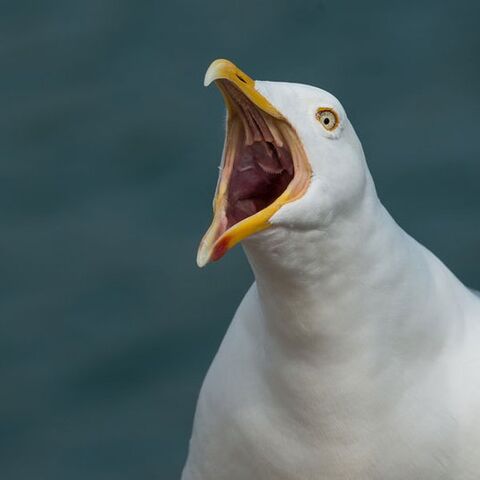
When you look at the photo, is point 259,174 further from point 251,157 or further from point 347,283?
point 347,283

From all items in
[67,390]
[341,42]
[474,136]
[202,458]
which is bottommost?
[202,458]

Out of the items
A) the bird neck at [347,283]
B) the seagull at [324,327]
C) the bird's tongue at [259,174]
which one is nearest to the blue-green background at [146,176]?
the seagull at [324,327]

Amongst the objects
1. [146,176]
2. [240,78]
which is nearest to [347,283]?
[240,78]

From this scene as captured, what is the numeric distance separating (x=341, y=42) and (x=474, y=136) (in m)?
0.66

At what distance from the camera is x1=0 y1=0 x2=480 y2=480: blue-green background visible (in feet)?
21.9

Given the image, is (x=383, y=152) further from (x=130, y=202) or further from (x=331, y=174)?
(x=331, y=174)

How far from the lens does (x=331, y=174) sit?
4.43 m

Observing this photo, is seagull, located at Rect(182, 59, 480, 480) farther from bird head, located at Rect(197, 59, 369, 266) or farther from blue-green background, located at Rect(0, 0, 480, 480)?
blue-green background, located at Rect(0, 0, 480, 480)

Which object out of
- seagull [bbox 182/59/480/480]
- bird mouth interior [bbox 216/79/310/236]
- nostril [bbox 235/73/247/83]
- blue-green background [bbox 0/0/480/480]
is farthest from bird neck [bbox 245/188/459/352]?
blue-green background [bbox 0/0/480/480]

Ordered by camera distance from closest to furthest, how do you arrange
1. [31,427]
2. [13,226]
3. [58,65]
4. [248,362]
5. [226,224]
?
[226,224] → [248,362] → [31,427] → [13,226] → [58,65]

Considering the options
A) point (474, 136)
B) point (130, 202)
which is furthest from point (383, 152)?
point (130, 202)

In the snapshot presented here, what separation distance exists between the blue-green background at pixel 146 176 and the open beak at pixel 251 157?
2137mm

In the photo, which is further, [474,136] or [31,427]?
[474,136]

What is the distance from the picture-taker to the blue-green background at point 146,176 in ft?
21.9
